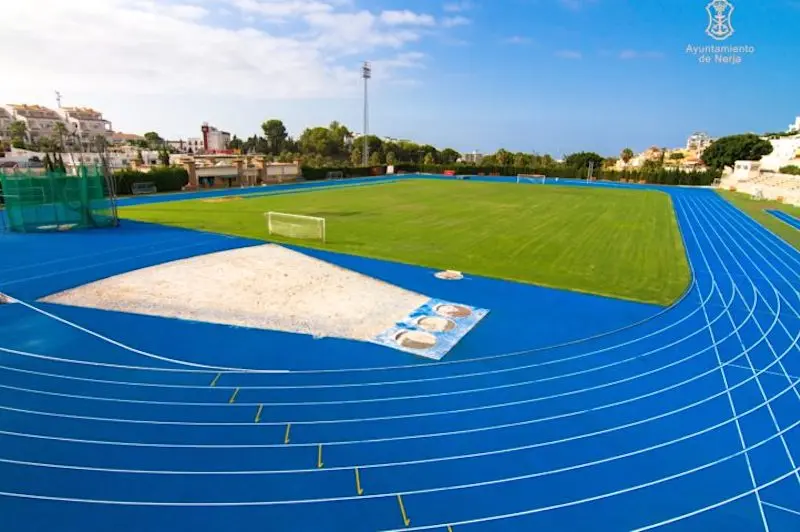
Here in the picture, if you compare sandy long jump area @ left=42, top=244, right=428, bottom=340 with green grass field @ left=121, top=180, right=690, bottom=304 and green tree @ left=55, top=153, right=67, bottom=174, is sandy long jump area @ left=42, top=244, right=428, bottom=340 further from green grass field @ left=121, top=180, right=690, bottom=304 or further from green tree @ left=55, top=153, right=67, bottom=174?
green tree @ left=55, top=153, right=67, bottom=174

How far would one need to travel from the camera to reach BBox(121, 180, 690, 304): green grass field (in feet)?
61.4

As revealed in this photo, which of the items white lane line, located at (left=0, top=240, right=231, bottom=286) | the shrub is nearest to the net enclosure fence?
white lane line, located at (left=0, top=240, right=231, bottom=286)

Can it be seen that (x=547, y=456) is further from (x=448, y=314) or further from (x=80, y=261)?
(x=80, y=261)

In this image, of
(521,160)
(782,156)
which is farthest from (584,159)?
(782,156)

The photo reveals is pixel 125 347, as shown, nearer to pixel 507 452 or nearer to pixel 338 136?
pixel 507 452

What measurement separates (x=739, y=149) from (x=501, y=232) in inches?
2834

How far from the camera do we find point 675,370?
1093cm

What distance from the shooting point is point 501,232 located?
27031mm

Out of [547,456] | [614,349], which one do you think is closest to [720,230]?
[614,349]

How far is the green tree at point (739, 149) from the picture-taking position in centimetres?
7488

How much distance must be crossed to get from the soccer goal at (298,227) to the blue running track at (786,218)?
32895 mm

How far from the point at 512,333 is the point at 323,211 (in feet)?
78.6

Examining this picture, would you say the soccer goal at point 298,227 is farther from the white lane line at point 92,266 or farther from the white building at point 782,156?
the white building at point 782,156

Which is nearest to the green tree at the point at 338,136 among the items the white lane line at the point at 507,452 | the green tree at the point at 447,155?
the green tree at the point at 447,155
